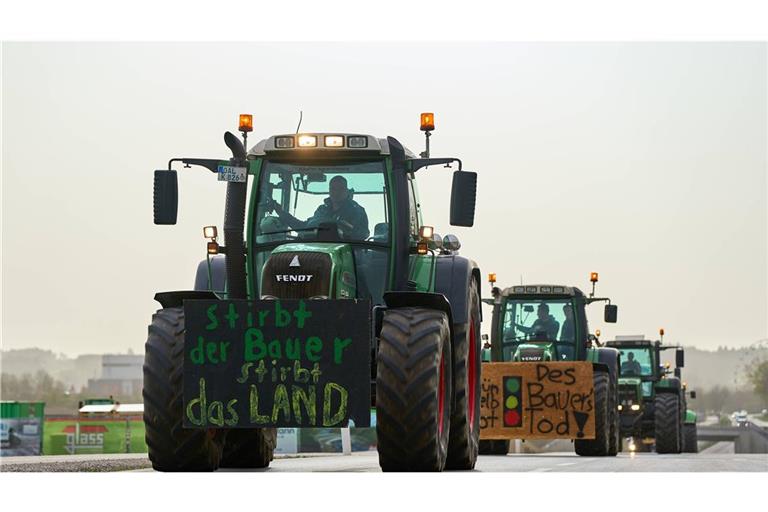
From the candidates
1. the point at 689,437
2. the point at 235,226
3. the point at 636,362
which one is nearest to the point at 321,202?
the point at 235,226

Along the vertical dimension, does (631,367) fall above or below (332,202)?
below

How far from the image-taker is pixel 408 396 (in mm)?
12930

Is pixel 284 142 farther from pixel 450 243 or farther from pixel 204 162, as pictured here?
pixel 450 243

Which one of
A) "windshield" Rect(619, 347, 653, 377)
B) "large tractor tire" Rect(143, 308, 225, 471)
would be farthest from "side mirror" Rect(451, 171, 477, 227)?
"windshield" Rect(619, 347, 653, 377)

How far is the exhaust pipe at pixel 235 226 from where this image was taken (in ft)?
48.9

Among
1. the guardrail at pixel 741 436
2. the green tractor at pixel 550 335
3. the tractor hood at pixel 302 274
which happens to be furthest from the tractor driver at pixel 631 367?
the guardrail at pixel 741 436

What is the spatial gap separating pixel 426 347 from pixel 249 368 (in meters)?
1.60

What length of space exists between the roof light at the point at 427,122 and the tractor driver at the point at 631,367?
996 inches

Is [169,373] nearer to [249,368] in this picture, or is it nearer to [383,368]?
[249,368]

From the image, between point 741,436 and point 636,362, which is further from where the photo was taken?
point 741,436

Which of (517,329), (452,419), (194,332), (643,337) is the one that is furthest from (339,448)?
(194,332)

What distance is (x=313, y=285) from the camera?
13789 millimetres

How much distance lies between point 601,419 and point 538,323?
283 cm

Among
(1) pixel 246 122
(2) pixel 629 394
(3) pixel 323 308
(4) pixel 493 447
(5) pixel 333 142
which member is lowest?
(4) pixel 493 447
